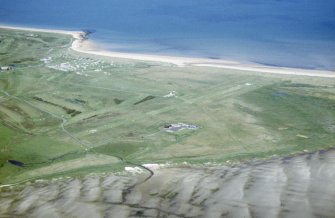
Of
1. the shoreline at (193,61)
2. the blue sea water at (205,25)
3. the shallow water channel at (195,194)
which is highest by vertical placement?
the blue sea water at (205,25)

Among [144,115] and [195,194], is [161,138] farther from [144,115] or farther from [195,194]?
[195,194]

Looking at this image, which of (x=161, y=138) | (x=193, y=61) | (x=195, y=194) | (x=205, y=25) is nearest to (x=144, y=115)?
(x=161, y=138)

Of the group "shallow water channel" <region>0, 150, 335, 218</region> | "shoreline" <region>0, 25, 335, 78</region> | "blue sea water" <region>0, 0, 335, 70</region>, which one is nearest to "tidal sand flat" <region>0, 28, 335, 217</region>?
"shallow water channel" <region>0, 150, 335, 218</region>

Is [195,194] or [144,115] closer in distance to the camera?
[195,194]

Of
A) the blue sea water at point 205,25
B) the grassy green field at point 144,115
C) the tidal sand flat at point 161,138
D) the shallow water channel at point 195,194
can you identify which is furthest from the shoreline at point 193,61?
the shallow water channel at point 195,194

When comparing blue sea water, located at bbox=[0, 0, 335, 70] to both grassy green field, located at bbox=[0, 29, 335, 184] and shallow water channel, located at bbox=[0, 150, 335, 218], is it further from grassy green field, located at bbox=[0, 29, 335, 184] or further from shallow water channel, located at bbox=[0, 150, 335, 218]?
shallow water channel, located at bbox=[0, 150, 335, 218]

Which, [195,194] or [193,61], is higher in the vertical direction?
[193,61]

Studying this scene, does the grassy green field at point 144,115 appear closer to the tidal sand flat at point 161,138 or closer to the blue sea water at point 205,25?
the tidal sand flat at point 161,138
